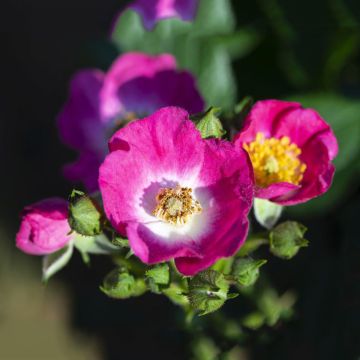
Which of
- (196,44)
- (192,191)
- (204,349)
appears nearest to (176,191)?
(192,191)

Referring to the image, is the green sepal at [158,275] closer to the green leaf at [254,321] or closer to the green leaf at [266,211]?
the green leaf at [266,211]

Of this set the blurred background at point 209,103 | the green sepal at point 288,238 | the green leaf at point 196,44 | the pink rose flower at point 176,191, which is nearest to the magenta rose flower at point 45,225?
the pink rose flower at point 176,191

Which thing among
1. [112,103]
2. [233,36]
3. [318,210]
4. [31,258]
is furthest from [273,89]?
[31,258]

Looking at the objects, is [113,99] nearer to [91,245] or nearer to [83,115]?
[83,115]

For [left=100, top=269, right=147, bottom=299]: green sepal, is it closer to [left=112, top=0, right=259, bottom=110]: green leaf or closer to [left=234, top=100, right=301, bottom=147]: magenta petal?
[left=234, top=100, right=301, bottom=147]: magenta petal

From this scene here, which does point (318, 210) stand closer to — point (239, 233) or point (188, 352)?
point (188, 352)
